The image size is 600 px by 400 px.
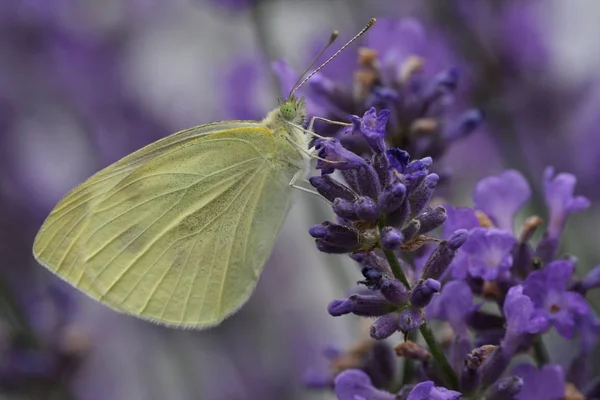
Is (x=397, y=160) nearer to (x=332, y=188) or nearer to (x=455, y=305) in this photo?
(x=332, y=188)

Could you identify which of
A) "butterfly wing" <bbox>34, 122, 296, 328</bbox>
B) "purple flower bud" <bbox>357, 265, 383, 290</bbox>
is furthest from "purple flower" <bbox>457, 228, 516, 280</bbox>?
"butterfly wing" <bbox>34, 122, 296, 328</bbox>

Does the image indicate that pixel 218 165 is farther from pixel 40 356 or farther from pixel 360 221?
pixel 40 356

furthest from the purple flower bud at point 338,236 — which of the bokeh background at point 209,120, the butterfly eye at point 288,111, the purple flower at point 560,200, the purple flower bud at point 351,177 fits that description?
the bokeh background at point 209,120

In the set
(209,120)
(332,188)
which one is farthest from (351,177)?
(209,120)

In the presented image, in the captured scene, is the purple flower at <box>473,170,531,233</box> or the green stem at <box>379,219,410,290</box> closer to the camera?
the green stem at <box>379,219,410,290</box>

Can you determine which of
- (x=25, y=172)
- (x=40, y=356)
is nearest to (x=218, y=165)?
(x=40, y=356)

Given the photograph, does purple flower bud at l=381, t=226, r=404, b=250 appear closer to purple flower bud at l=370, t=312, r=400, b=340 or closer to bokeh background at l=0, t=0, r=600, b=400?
purple flower bud at l=370, t=312, r=400, b=340

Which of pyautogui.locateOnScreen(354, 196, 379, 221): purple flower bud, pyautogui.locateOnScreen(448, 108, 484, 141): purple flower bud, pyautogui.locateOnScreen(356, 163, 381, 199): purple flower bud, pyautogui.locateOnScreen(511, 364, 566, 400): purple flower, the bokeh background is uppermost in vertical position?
the bokeh background

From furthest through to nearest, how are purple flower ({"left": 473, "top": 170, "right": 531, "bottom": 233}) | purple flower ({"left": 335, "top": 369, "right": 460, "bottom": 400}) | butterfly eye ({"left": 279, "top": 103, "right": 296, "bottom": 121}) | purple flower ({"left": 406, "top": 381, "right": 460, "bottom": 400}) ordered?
butterfly eye ({"left": 279, "top": 103, "right": 296, "bottom": 121}) → purple flower ({"left": 473, "top": 170, "right": 531, "bottom": 233}) → purple flower ({"left": 335, "top": 369, "right": 460, "bottom": 400}) → purple flower ({"left": 406, "top": 381, "right": 460, "bottom": 400})
